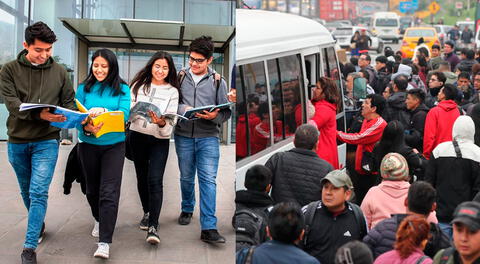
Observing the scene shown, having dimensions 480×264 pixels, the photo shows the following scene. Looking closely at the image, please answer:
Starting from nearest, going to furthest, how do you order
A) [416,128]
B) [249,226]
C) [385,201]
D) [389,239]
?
[249,226] → [389,239] → [385,201] → [416,128]

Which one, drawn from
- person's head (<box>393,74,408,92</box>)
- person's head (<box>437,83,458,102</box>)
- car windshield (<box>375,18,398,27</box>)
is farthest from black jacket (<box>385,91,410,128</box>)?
car windshield (<box>375,18,398,27</box>)

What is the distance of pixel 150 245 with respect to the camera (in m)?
3.48

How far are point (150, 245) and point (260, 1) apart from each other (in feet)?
4.55

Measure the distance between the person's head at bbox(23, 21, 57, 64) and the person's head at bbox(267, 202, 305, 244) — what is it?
1.37 metres

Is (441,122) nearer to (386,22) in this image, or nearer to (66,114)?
(66,114)

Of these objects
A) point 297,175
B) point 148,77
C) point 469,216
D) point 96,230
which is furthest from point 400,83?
point 469,216

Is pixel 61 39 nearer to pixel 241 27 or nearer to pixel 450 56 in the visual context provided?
pixel 241 27

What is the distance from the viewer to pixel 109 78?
3.30 meters

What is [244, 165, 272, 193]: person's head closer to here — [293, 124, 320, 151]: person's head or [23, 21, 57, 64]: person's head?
[293, 124, 320, 151]: person's head

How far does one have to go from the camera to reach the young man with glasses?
3.40 meters

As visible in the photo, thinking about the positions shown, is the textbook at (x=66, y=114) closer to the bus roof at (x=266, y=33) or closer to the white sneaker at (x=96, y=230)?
the white sneaker at (x=96, y=230)

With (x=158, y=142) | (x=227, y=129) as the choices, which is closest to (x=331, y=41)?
(x=227, y=129)

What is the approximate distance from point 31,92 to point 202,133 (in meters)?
0.82

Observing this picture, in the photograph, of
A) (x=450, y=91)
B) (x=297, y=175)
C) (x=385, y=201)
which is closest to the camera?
(x=297, y=175)
